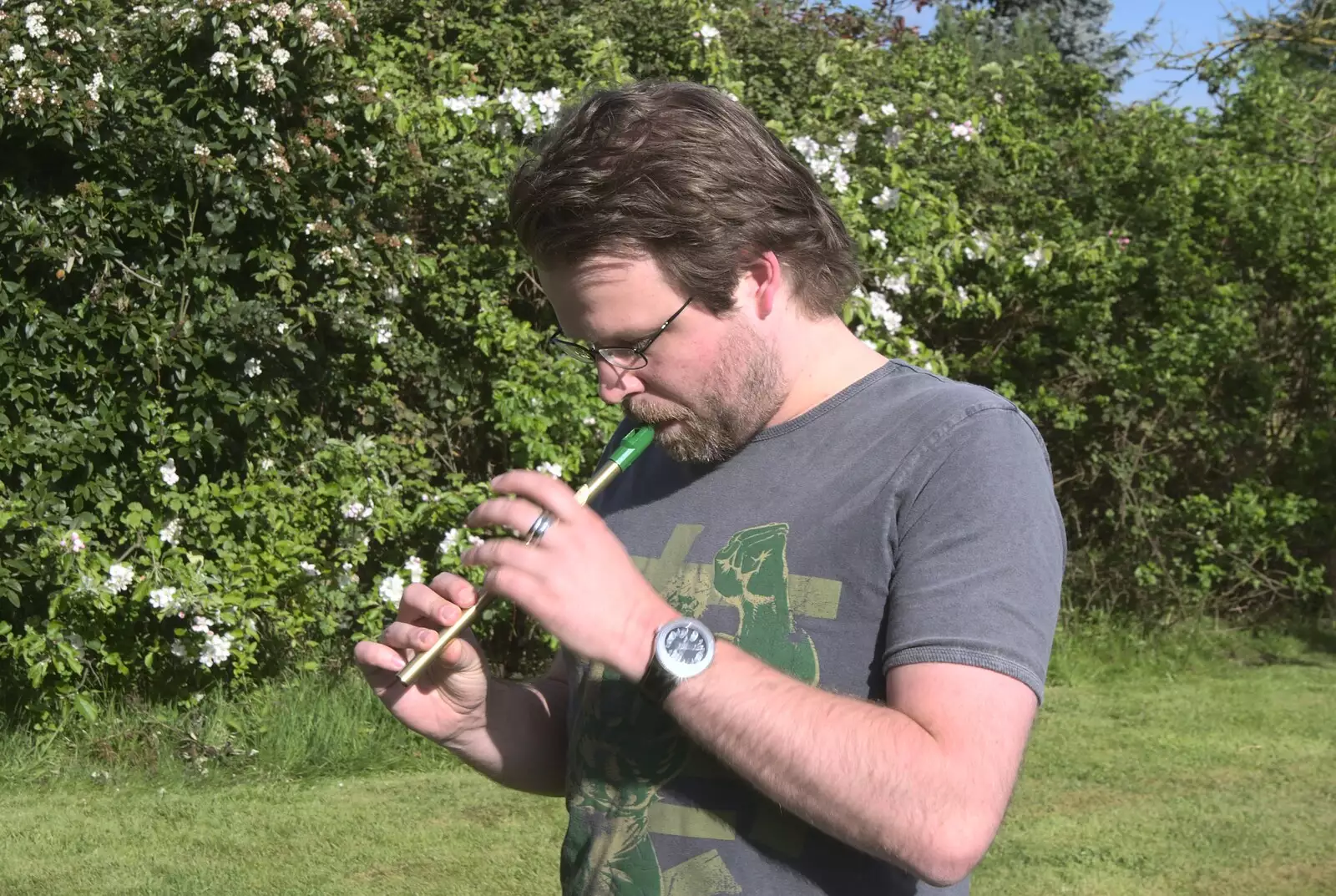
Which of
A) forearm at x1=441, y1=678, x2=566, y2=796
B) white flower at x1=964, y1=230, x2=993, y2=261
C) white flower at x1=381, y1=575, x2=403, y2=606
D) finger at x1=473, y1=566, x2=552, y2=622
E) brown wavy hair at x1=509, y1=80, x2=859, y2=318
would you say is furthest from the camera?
white flower at x1=964, y1=230, x2=993, y2=261

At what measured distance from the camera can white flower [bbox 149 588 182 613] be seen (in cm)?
468

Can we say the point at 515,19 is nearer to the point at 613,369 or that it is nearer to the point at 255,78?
the point at 255,78

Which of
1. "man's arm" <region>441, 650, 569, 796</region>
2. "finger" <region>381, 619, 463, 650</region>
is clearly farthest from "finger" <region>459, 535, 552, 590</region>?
"man's arm" <region>441, 650, 569, 796</region>

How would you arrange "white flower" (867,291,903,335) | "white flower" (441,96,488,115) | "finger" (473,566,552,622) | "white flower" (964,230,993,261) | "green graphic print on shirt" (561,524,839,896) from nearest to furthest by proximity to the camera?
1. "finger" (473,566,552,622)
2. "green graphic print on shirt" (561,524,839,896)
3. "white flower" (441,96,488,115)
4. "white flower" (867,291,903,335)
5. "white flower" (964,230,993,261)

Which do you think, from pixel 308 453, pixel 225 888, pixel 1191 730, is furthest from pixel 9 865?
pixel 1191 730

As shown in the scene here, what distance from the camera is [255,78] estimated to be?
191 inches

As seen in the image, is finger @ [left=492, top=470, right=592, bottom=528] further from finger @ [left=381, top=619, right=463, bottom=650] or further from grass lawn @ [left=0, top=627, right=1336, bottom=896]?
grass lawn @ [left=0, top=627, right=1336, bottom=896]

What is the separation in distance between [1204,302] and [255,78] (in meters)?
4.63

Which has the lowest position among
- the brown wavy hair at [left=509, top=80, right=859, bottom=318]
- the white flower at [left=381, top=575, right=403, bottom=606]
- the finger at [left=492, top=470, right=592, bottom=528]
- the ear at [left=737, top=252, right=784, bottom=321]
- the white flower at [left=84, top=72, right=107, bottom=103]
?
the white flower at [left=381, top=575, right=403, bottom=606]

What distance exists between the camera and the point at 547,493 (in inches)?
58.5

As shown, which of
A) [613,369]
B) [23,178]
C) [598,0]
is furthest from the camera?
[598,0]

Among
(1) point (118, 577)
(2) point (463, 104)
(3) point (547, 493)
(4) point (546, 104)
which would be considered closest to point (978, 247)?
(4) point (546, 104)

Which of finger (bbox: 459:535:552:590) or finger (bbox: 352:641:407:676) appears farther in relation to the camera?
finger (bbox: 352:641:407:676)

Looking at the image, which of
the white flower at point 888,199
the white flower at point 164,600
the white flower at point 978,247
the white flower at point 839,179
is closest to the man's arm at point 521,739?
the white flower at point 164,600
